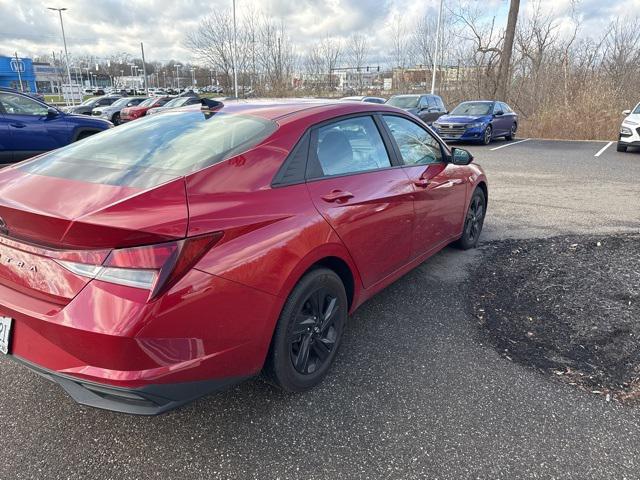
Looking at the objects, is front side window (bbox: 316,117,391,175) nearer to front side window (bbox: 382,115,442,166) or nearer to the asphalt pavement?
front side window (bbox: 382,115,442,166)

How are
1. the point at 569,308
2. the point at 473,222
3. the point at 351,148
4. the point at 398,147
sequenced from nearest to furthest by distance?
the point at 351,148
the point at 398,147
the point at 569,308
the point at 473,222


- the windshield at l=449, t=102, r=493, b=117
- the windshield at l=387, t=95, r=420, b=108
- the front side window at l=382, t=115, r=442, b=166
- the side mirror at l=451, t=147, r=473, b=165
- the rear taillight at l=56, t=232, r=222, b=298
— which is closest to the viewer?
the rear taillight at l=56, t=232, r=222, b=298

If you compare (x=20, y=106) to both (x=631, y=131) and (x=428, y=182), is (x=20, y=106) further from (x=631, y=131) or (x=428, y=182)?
(x=631, y=131)

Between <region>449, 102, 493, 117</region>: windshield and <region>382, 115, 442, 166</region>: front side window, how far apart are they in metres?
13.9

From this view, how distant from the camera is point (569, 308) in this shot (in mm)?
3662

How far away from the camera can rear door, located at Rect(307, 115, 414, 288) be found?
2.67m

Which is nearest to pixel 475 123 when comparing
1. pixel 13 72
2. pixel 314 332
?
pixel 314 332

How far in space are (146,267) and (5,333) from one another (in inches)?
34.2

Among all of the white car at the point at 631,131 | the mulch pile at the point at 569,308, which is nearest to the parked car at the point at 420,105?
the white car at the point at 631,131

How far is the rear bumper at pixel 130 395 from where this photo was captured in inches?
72.6

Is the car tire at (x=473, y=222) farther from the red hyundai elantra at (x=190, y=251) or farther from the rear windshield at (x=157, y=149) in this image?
the rear windshield at (x=157, y=149)

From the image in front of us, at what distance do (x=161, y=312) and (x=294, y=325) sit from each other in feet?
2.74

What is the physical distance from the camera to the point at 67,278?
1859 millimetres

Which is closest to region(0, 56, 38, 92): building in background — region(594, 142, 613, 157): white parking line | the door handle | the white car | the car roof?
region(594, 142, 613, 157): white parking line
